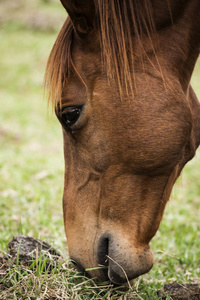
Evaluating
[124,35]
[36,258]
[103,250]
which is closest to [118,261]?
[103,250]

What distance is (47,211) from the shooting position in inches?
131

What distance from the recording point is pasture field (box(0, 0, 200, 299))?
172 cm

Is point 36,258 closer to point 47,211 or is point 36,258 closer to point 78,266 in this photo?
point 78,266

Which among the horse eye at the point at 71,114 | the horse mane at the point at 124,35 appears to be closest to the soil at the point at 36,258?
the horse eye at the point at 71,114

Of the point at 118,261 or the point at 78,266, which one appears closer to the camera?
the point at 118,261

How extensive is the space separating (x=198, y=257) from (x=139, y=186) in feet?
4.49

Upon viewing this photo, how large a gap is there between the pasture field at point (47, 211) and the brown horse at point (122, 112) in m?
0.21

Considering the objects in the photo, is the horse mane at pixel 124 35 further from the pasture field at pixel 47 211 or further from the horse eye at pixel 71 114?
the pasture field at pixel 47 211

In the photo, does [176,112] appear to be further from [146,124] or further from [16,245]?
[16,245]

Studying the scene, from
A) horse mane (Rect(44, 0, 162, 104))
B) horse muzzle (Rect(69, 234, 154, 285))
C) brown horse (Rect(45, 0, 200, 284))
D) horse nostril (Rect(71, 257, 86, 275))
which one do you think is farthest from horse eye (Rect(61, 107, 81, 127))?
horse nostril (Rect(71, 257, 86, 275))

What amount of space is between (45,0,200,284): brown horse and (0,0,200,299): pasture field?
0.69 ft

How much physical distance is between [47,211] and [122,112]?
1994 millimetres

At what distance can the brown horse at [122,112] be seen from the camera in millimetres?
1607

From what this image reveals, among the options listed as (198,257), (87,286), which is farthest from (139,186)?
(198,257)
